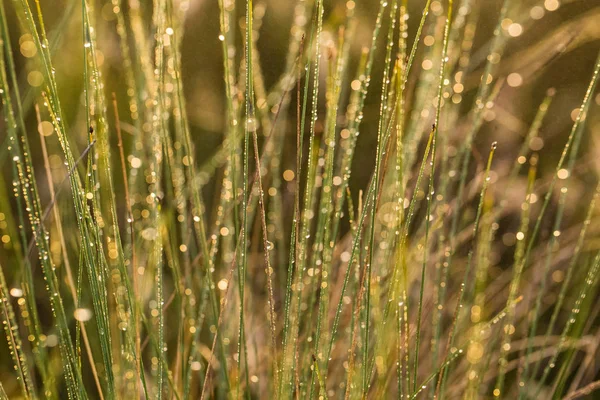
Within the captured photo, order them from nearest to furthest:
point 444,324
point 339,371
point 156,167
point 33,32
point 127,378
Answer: point 33,32 → point 156,167 → point 127,378 → point 339,371 → point 444,324

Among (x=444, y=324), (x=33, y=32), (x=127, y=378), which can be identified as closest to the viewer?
(x=33, y=32)

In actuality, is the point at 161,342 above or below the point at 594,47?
below

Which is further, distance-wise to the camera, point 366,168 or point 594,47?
point 594,47

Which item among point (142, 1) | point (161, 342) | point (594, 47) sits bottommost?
point (161, 342)

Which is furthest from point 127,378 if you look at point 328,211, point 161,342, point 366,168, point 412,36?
point 412,36

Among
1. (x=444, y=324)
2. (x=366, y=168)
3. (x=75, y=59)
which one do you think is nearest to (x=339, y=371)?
(x=444, y=324)

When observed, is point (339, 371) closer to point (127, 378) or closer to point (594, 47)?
point (127, 378)
